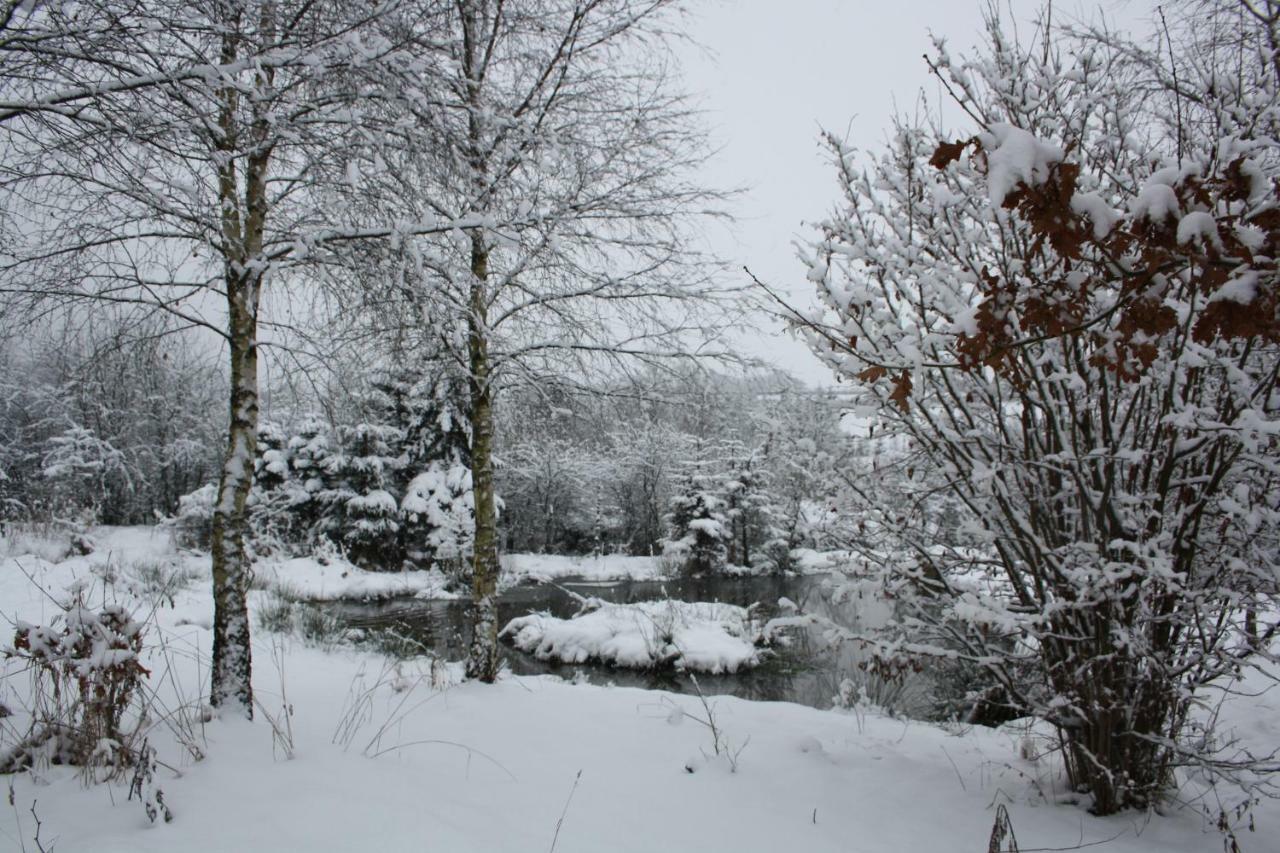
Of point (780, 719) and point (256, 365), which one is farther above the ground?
point (256, 365)

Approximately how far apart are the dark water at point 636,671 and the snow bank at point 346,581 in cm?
64

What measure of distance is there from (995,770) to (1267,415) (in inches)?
78.9

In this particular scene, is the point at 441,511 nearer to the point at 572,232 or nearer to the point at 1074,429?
the point at 572,232

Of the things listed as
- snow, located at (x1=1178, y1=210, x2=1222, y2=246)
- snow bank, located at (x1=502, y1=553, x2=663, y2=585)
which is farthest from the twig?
snow bank, located at (x1=502, y1=553, x2=663, y2=585)

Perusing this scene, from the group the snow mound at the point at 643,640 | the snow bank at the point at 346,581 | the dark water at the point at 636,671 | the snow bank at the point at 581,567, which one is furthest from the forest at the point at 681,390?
the snow bank at the point at 581,567

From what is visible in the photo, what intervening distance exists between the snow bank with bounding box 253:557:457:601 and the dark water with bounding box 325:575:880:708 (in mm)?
639

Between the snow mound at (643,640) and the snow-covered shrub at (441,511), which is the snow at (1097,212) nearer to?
the snow mound at (643,640)

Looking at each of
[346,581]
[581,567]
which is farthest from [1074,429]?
[581,567]

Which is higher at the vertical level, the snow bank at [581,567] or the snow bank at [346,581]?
the snow bank at [346,581]

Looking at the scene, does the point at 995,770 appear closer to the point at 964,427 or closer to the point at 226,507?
the point at 964,427

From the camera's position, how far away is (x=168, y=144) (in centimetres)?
256

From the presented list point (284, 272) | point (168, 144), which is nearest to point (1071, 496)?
point (168, 144)

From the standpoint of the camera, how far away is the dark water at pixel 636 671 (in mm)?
8023

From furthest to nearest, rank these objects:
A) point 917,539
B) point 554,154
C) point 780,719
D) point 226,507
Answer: point 780,719
point 554,154
point 226,507
point 917,539
